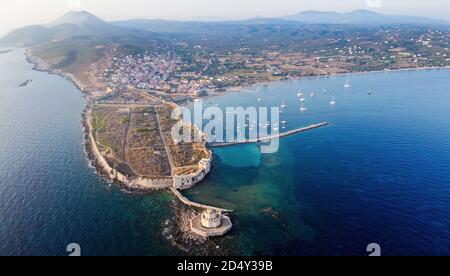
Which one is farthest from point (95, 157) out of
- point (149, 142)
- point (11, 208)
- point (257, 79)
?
point (257, 79)

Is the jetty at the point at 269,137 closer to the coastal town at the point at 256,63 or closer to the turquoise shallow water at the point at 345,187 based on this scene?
the turquoise shallow water at the point at 345,187

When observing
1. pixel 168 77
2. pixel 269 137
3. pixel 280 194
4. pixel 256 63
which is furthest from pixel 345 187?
pixel 256 63

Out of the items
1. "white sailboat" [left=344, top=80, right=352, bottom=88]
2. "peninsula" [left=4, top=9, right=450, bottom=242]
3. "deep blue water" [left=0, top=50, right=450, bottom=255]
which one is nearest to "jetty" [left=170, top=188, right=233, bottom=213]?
"peninsula" [left=4, top=9, right=450, bottom=242]

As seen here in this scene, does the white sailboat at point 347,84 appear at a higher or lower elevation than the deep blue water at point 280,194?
higher

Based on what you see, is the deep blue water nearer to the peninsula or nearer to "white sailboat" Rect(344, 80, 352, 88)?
the peninsula

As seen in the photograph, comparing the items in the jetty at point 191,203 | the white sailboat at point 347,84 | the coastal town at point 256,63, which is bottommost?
the jetty at point 191,203

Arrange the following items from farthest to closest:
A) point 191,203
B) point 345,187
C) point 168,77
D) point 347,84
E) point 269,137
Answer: point 168,77
point 347,84
point 269,137
point 345,187
point 191,203

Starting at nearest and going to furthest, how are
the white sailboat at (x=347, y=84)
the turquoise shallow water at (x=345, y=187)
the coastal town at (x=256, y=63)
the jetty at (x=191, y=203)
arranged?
the turquoise shallow water at (x=345, y=187), the jetty at (x=191, y=203), the white sailboat at (x=347, y=84), the coastal town at (x=256, y=63)

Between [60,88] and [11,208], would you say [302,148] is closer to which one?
[11,208]

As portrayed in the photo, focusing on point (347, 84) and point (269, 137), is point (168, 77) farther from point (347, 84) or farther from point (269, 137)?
point (269, 137)

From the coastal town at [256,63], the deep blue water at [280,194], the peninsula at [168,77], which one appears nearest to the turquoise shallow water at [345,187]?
the deep blue water at [280,194]
